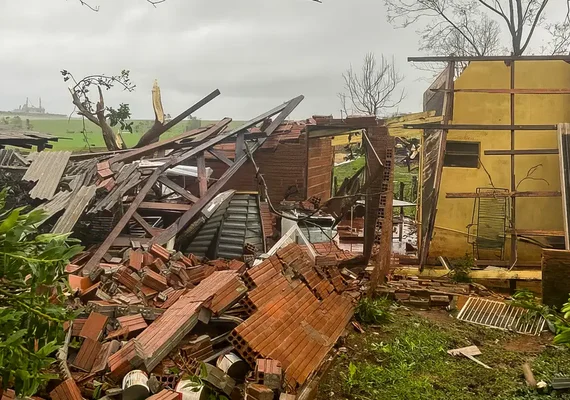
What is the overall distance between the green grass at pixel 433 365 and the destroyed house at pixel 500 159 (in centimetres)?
438

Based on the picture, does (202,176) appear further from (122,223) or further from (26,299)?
(26,299)

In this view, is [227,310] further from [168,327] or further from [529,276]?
[529,276]

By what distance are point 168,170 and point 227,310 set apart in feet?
18.9

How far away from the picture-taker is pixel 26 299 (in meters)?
2.37

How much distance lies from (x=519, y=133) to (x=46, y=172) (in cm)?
1030

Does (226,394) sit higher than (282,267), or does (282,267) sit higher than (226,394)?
(282,267)

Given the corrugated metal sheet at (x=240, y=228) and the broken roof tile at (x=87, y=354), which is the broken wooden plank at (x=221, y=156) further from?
the broken roof tile at (x=87, y=354)

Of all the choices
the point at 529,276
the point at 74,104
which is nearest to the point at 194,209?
the point at 529,276

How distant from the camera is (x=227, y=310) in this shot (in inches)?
217

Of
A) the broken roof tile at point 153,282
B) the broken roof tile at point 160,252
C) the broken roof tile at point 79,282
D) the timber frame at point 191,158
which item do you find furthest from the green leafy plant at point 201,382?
the broken roof tile at point 160,252

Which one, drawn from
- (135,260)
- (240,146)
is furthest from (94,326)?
(240,146)

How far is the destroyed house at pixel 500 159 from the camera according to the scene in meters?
11.1

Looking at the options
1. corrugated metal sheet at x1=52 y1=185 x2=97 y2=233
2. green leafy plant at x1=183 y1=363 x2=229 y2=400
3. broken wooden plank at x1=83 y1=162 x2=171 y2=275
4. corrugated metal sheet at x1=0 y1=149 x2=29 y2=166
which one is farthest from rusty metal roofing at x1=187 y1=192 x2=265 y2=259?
green leafy plant at x1=183 y1=363 x2=229 y2=400

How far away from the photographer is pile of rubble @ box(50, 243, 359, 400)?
448 centimetres
